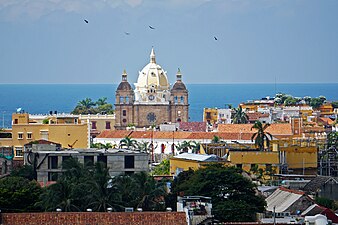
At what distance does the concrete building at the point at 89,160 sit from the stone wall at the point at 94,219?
21.5m

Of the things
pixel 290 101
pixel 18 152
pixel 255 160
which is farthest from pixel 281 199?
pixel 290 101

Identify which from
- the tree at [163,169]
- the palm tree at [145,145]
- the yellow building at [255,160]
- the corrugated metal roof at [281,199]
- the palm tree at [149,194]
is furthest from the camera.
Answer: the palm tree at [145,145]

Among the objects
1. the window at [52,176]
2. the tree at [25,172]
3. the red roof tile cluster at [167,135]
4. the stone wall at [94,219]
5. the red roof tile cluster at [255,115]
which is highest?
the red roof tile cluster at [255,115]

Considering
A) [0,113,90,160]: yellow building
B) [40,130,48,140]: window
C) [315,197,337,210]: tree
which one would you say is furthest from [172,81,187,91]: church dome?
[315,197,337,210]: tree

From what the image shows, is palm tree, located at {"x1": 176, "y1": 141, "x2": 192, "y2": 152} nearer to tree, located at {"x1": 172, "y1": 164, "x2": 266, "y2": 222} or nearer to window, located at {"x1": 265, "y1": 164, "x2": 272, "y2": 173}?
window, located at {"x1": 265, "y1": 164, "x2": 272, "y2": 173}

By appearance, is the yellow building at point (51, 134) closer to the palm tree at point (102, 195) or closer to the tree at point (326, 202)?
the tree at point (326, 202)

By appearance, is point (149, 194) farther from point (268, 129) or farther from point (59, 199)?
point (268, 129)

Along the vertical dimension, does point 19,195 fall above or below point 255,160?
below

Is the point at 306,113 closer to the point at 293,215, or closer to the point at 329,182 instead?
the point at 329,182

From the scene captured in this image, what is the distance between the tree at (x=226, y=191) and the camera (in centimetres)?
4719

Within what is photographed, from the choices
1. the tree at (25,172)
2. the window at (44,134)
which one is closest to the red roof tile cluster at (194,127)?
the window at (44,134)

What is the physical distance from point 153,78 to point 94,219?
12039 centimetres

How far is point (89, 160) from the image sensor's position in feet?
213

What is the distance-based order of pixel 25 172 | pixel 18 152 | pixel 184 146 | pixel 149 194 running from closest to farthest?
pixel 149 194
pixel 25 172
pixel 18 152
pixel 184 146
